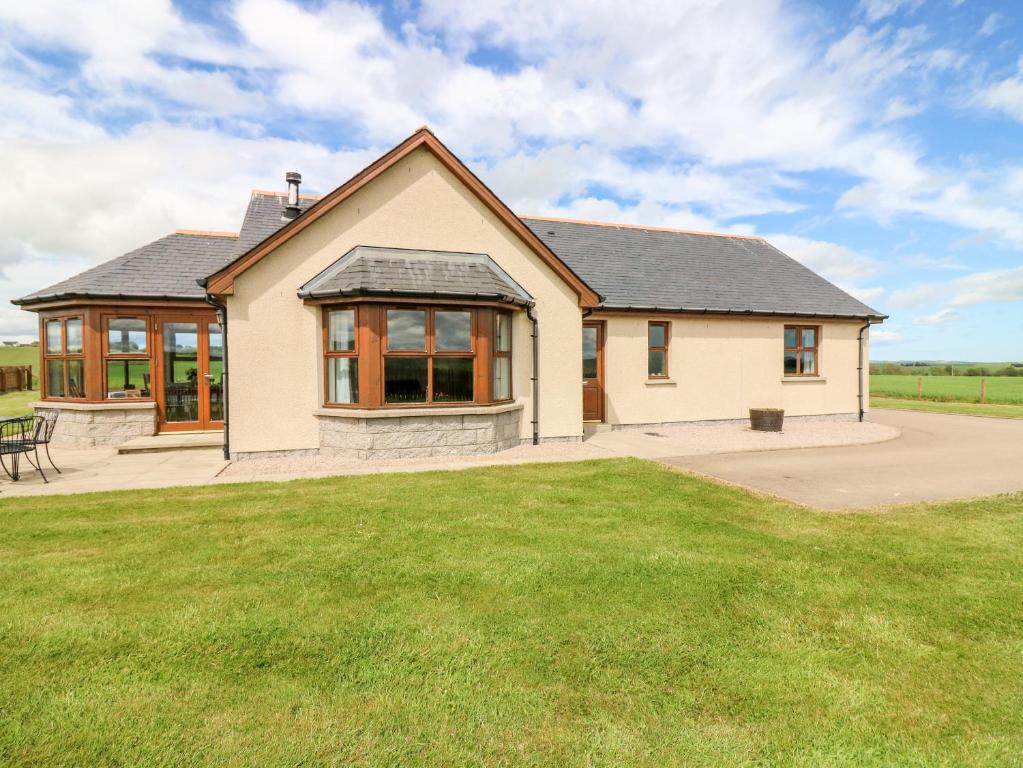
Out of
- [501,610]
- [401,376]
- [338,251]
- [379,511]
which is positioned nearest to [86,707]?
[501,610]

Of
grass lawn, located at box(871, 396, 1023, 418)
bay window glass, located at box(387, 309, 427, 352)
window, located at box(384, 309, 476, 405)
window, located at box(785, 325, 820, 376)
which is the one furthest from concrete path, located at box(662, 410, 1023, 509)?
grass lawn, located at box(871, 396, 1023, 418)

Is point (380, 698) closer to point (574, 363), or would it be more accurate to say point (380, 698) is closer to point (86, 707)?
point (86, 707)

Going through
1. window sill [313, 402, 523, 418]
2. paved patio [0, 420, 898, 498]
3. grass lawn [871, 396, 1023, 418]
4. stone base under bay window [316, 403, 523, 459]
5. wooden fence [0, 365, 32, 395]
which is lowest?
paved patio [0, 420, 898, 498]

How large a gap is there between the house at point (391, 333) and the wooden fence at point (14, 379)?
1725 cm

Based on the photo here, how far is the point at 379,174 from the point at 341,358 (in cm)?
418

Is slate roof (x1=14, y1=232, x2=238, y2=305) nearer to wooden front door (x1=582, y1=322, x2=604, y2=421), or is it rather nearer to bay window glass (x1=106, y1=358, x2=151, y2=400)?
bay window glass (x1=106, y1=358, x2=151, y2=400)

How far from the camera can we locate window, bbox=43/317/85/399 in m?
12.6

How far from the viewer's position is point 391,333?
10672mm

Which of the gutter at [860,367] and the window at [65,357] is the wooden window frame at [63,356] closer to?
the window at [65,357]

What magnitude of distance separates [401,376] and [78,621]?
721 centimetres

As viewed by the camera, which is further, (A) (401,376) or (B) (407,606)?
(A) (401,376)

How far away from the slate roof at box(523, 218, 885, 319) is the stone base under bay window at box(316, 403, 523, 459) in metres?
5.99

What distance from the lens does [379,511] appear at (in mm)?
6777

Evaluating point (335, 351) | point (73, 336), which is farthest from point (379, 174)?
point (73, 336)
